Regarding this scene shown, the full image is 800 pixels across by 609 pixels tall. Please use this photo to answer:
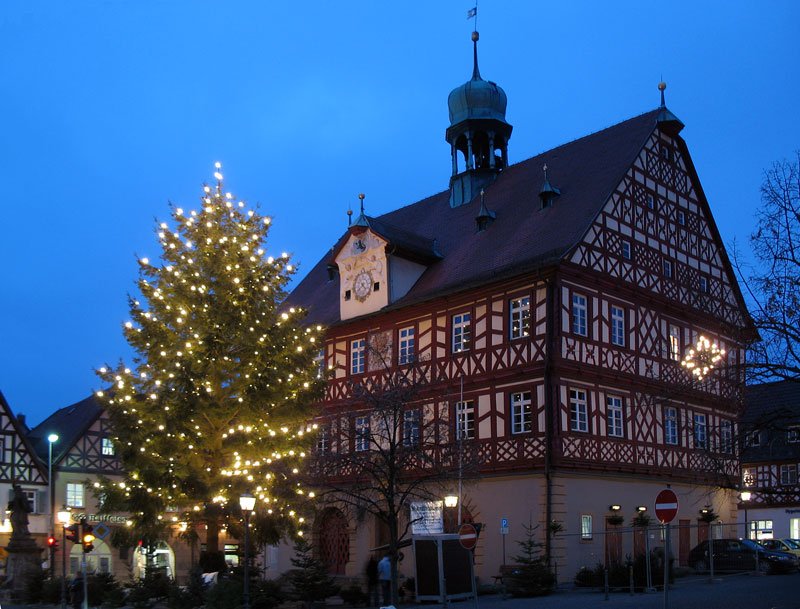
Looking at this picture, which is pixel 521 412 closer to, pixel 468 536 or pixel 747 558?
pixel 747 558

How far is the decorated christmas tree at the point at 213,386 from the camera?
29.3m

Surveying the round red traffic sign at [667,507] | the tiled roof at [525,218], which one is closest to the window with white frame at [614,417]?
the tiled roof at [525,218]

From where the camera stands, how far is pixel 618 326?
122ft

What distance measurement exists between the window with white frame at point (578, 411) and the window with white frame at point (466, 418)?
12.4 feet

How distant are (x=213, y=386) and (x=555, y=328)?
1132cm

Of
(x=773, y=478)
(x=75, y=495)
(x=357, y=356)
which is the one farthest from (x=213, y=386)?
(x=773, y=478)

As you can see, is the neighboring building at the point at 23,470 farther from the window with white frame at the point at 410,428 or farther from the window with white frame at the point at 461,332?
the window with white frame at the point at 410,428

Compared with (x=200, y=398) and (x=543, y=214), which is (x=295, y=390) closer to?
(x=200, y=398)

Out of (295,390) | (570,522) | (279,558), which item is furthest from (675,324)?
(279,558)

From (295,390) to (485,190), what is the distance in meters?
17.1

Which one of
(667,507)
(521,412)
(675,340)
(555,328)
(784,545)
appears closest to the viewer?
(667,507)

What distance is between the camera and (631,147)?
38.7m

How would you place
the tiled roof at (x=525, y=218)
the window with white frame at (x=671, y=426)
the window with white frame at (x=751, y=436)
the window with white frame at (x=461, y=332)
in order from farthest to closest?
the window with white frame at (x=671, y=426) < the window with white frame at (x=461, y=332) < the tiled roof at (x=525, y=218) < the window with white frame at (x=751, y=436)

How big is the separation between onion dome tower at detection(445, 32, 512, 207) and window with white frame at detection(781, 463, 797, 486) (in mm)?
26173
